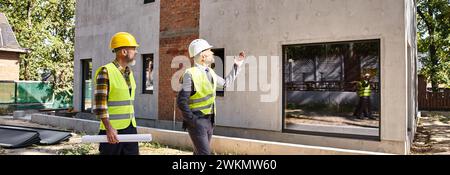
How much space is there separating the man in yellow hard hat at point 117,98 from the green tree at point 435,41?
71.0ft

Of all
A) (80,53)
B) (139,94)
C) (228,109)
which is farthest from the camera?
(80,53)

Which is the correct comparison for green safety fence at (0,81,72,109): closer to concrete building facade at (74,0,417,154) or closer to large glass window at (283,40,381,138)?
concrete building facade at (74,0,417,154)

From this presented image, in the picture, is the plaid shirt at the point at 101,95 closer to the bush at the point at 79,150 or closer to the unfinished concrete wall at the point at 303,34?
the bush at the point at 79,150

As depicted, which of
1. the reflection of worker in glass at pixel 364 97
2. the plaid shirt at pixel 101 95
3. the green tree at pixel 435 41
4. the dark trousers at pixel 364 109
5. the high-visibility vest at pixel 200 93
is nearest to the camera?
the plaid shirt at pixel 101 95

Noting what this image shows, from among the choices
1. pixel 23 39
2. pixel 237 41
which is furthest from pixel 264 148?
pixel 23 39

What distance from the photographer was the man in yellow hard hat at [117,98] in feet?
11.8

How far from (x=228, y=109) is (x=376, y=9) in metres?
4.27

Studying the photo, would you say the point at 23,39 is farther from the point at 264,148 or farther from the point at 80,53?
the point at 264,148

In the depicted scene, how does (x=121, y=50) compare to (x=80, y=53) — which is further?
→ (x=80, y=53)

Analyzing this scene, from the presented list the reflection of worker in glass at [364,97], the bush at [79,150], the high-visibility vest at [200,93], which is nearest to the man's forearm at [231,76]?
the high-visibility vest at [200,93]

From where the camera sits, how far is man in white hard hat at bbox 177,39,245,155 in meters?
4.24

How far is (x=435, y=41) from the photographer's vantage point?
21.5m

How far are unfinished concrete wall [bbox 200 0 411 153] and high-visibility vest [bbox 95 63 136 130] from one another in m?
5.06

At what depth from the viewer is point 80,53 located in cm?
1423
